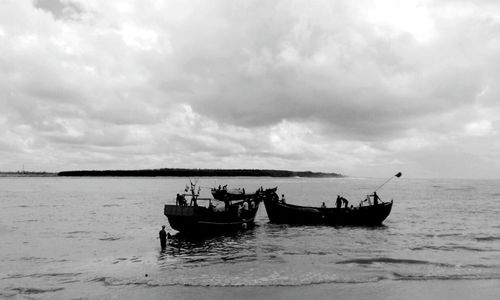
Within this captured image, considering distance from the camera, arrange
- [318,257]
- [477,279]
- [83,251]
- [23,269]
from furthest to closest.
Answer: [83,251], [318,257], [23,269], [477,279]

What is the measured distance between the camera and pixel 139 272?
21078 mm

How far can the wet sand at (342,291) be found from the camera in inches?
650

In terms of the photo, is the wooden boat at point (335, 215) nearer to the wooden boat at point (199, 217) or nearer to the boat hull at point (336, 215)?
the boat hull at point (336, 215)

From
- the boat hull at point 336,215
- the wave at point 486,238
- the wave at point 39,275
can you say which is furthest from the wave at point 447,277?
the boat hull at point 336,215

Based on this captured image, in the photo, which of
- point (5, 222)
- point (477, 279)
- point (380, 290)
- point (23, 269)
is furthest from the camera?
point (5, 222)

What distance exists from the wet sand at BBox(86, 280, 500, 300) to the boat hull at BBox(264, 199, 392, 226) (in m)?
20.9

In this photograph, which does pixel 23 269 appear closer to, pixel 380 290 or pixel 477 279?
pixel 380 290

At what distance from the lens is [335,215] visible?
39.4m

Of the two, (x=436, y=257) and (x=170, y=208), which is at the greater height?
(x=170, y=208)

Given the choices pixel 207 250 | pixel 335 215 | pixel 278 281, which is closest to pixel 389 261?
pixel 278 281

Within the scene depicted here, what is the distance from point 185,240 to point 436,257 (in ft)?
55.5

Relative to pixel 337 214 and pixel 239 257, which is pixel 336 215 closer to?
pixel 337 214

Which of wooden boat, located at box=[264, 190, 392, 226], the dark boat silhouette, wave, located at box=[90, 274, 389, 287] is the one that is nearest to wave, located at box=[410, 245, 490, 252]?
wave, located at box=[90, 274, 389, 287]

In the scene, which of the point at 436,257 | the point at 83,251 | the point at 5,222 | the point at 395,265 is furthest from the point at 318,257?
the point at 5,222
